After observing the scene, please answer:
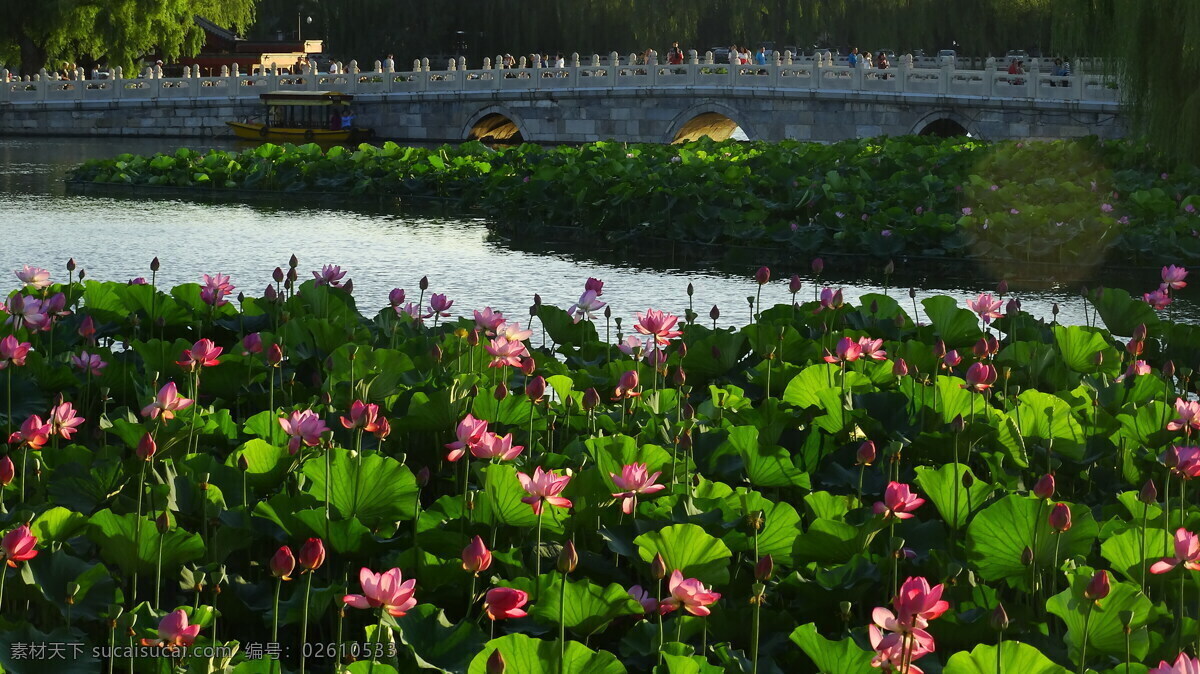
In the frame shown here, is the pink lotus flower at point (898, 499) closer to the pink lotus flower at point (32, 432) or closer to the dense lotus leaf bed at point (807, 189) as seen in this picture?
the pink lotus flower at point (32, 432)

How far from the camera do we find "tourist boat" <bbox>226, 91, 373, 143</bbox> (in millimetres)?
31578

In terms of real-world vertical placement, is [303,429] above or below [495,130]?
above

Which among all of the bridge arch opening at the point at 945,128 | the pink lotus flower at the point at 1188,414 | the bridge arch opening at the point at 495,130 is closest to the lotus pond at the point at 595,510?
the pink lotus flower at the point at 1188,414

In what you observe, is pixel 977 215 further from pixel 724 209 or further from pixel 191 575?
pixel 191 575

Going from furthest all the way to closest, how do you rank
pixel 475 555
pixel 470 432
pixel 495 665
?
pixel 470 432 < pixel 475 555 < pixel 495 665

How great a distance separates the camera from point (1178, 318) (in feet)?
30.4

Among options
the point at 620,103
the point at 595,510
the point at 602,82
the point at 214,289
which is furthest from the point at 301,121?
the point at 595,510

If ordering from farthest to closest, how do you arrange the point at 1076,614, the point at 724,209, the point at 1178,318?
1. the point at 724,209
2. the point at 1178,318
3. the point at 1076,614

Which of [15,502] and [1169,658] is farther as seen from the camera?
[15,502]

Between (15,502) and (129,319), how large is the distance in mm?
2029

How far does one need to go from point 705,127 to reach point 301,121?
8.08 meters

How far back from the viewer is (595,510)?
346 cm

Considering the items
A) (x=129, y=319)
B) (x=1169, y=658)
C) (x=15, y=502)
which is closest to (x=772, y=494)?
(x=1169, y=658)

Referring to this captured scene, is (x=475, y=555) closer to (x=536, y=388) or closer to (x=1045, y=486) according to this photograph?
(x=1045, y=486)
